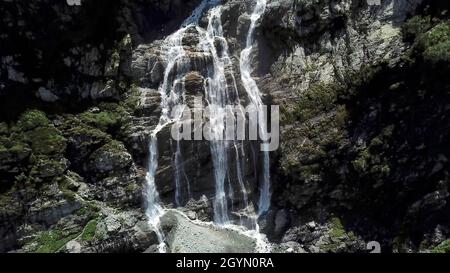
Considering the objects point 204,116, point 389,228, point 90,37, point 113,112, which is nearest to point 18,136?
point 113,112

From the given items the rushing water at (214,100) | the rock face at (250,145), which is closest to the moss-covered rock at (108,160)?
the rock face at (250,145)

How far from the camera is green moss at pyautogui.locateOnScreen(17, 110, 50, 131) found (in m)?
30.1

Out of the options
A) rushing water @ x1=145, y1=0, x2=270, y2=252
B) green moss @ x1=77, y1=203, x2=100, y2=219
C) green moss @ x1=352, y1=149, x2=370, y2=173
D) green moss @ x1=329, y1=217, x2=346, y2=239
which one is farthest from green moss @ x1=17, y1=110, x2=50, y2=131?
green moss @ x1=352, y1=149, x2=370, y2=173

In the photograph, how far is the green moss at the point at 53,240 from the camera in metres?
27.7

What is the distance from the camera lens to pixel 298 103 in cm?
3158

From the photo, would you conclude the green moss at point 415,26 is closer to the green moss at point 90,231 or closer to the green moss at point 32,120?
the green moss at point 90,231

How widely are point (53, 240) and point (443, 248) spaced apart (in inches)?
725

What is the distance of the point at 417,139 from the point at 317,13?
974 centimetres

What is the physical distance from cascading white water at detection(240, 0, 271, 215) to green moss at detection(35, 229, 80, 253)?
402 inches

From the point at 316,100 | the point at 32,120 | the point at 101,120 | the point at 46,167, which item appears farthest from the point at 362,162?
the point at 32,120

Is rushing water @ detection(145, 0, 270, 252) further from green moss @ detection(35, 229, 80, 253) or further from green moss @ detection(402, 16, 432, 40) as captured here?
green moss @ detection(402, 16, 432, 40)

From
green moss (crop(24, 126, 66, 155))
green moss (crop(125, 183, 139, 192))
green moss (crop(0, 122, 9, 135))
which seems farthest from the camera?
green moss (crop(125, 183, 139, 192))

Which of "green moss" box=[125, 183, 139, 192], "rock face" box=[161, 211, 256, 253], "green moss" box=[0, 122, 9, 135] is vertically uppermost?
"green moss" box=[0, 122, 9, 135]

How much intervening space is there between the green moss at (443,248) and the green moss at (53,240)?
56.4 feet
